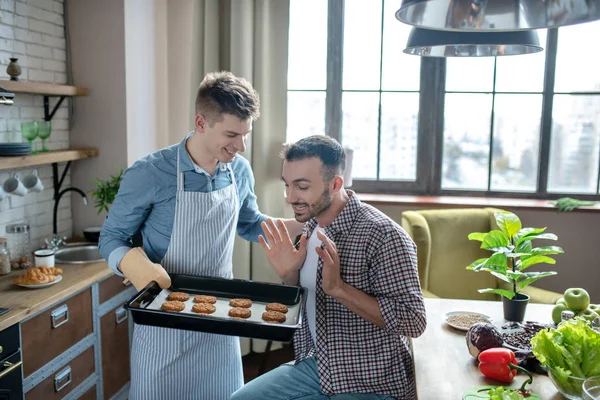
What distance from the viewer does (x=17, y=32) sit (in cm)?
287

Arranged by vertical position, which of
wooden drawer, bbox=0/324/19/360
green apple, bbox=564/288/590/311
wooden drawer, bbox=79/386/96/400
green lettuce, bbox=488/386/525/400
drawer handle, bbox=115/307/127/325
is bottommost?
wooden drawer, bbox=79/386/96/400

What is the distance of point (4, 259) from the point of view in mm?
2613

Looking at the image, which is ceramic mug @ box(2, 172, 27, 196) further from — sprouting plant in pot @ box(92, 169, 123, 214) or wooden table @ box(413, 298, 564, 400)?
wooden table @ box(413, 298, 564, 400)

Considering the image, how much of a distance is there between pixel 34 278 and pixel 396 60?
8.47ft

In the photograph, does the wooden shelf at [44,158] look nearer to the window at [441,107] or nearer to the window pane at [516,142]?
the window at [441,107]

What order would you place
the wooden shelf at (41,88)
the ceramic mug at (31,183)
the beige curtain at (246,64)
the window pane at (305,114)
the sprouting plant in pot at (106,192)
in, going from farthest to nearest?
the window pane at (305,114), the beige curtain at (246,64), the sprouting plant in pot at (106,192), the ceramic mug at (31,183), the wooden shelf at (41,88)

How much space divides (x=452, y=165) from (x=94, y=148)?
2310 millimetres

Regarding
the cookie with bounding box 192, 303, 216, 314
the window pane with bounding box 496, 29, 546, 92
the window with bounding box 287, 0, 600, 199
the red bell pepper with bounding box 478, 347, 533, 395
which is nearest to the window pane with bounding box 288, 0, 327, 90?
the window with bounding box 287, 0, 600, 199

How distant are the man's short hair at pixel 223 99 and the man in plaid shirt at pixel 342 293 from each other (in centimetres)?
23

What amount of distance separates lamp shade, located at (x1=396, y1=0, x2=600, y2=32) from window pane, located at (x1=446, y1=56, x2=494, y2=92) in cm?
239

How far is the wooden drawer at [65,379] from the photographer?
7.67 feet

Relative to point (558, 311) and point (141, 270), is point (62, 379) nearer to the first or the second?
point (141, 270)

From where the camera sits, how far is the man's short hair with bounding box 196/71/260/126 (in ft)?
6.44

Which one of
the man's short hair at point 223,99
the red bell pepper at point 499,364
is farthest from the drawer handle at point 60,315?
the red bell pepper at point 499,364
